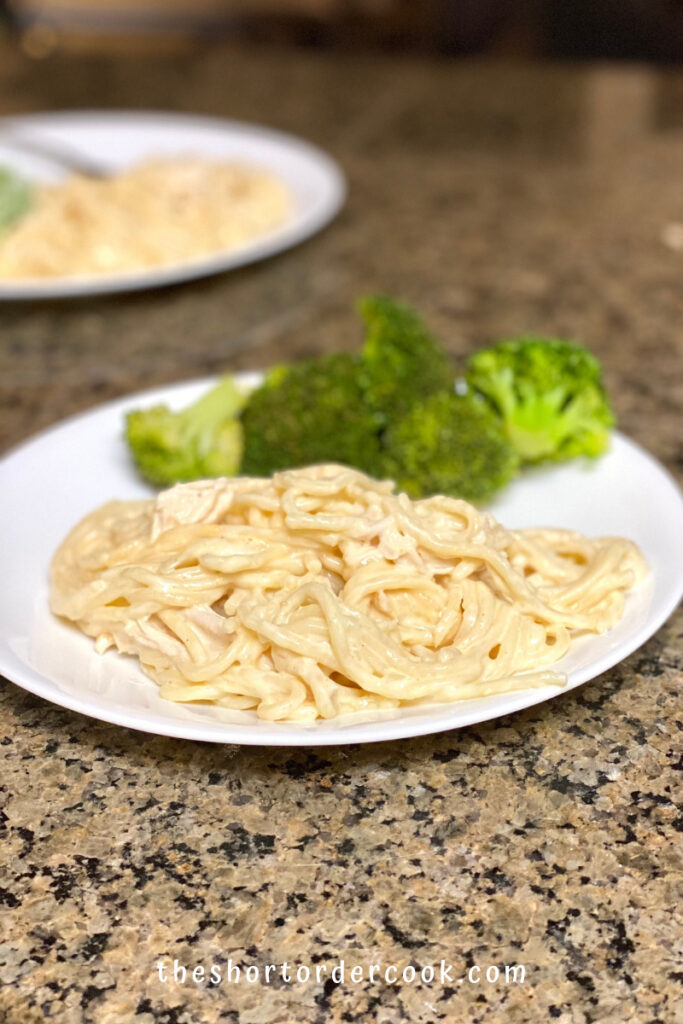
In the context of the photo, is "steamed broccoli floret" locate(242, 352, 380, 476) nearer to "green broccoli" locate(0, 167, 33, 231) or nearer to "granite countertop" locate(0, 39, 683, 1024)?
"granite countertop" locate(0, 39, 683, 1024)

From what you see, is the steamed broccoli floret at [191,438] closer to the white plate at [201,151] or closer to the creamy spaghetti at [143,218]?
the white plate at [201,151]

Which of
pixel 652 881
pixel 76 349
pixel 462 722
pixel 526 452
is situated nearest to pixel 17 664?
pixel 462 722

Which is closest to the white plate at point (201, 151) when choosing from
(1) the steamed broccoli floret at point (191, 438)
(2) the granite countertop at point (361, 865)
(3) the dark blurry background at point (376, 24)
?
(1) the steamed broccoli floret at point (191, 438)

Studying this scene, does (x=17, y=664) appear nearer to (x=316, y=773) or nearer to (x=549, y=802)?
(x=316, y=773)

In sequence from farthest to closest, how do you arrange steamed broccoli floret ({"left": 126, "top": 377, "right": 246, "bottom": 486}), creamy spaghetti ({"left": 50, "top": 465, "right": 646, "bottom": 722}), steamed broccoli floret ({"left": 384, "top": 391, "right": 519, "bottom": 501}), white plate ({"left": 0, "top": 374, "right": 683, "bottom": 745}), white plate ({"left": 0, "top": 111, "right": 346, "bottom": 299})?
white plate ({"left": 0, "top": 111, "right": 346, "bottom": 299}) → steamed broccoli floret ({"left": 126, "top": 377, "right": 246, "bottom": 486}) → steamed broccoli floret ({"left": 384, "top": 391, "right": 519, "bottom": 501}) → creamy spaghetti ({"left": 50, "top": 465, "right": 646, "bottom": 722}) → white plate ({"left": 0, "top": 374, "right": 683, "bottom": 745})

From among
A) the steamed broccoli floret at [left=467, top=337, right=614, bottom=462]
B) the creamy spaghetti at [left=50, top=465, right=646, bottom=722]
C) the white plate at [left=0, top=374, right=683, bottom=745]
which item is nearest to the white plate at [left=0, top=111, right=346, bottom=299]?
the white plate at [left=0, top=374, right=683, bottom=745]

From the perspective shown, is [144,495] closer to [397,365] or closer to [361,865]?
[397,365]
